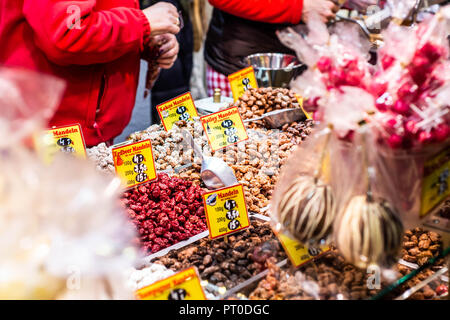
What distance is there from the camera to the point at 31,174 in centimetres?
82

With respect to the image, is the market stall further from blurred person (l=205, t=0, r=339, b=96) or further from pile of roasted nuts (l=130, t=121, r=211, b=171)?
blurred person (l=205, t=0, r=339, b=96)

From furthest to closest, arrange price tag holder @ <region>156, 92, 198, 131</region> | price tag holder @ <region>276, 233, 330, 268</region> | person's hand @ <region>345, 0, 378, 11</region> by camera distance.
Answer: person's hand @ <region>345, 0, 378, 11</region> → price tag holder @ <region>156, 92, 198, 131</region> → price tag holder @ <region>276, 233, 330, 268</region>

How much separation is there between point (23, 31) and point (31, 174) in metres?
Result: 1.51

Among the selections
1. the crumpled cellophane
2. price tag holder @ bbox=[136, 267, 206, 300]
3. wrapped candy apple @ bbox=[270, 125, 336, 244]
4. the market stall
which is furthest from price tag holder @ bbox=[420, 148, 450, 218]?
the crumpled cellophane

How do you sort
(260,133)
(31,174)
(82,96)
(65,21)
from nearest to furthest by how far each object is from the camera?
1. (31,174)
2. (65,21)
3. (82,96)
4. (260,133)

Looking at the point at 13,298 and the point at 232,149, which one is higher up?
the point at 13,298

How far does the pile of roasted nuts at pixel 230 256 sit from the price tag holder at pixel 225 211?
40mm

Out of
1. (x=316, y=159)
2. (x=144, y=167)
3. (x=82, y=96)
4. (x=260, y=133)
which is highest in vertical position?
(x=316, y=159)

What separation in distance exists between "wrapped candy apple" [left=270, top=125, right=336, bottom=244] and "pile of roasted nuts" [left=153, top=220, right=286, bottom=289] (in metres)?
0.30

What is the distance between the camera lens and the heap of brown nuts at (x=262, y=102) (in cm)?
272

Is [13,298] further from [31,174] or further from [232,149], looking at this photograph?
[232,149]

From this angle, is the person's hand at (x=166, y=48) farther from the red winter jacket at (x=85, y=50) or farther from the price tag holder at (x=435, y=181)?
the price tag holder at (x=435, y=181)

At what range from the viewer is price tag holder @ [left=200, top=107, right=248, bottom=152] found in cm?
226

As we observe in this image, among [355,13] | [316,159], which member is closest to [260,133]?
[316,159]
